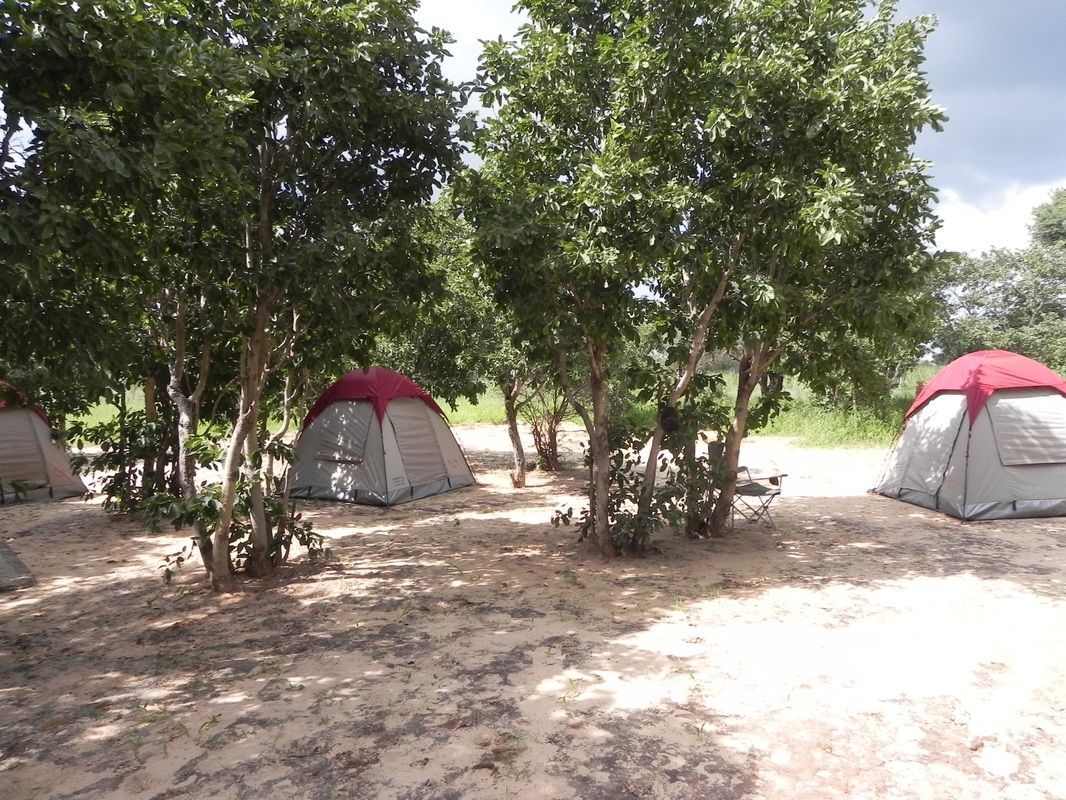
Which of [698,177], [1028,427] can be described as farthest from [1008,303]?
[698,177]

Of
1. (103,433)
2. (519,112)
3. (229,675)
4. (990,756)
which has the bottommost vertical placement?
(990,756)

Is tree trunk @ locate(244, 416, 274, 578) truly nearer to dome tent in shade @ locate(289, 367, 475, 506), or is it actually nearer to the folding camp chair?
dome tent in shade @ locate(289, 367, 475, 506)

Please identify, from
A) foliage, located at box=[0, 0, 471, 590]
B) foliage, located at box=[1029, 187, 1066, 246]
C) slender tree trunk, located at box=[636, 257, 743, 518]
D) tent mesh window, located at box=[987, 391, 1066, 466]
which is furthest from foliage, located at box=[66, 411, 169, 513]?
foliage, located at box=[1029, 187, 1066, 246]

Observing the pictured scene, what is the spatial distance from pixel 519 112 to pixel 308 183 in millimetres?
2091

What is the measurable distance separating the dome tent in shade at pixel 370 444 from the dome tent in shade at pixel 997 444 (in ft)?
22.6

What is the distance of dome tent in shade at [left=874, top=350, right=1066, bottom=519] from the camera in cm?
873

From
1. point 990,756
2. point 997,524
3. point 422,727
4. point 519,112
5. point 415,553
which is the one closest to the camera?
point 990,756

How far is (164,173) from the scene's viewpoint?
12.3 ft

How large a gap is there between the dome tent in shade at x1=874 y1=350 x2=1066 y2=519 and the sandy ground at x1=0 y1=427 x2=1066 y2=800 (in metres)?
1.01

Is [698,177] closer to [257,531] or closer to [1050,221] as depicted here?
[257,531]

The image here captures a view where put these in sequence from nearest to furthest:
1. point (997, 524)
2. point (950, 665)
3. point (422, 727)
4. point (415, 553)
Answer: point (422, 727) < point (950, 665) < point (415, 553) < point (997, 524)

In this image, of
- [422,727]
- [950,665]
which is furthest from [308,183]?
[950,665]

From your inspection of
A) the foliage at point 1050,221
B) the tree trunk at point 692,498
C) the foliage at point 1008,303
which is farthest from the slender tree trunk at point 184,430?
the foliage at point 1050,221

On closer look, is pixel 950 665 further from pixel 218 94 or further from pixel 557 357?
pixel 218 94
